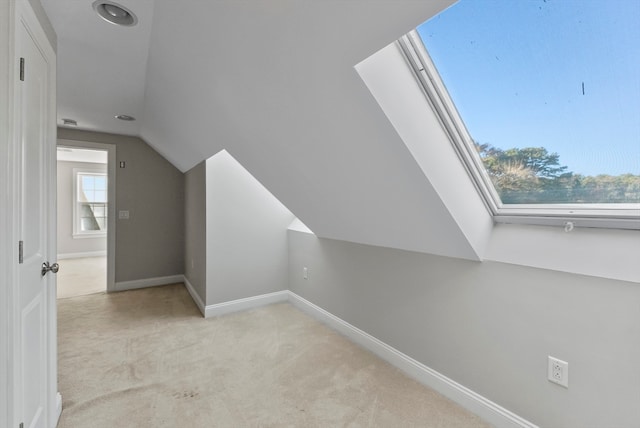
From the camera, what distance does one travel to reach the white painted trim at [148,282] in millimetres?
4070

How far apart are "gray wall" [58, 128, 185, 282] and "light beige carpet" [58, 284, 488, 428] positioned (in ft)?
4.16

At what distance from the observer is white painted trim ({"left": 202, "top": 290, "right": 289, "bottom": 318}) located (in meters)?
3.07

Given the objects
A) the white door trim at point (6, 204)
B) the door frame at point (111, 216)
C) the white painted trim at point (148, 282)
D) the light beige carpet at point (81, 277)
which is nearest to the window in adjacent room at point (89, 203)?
the light beige carpet at point (81, 277)

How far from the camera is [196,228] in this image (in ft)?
11.6

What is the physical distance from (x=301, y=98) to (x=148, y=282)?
412 centimetres

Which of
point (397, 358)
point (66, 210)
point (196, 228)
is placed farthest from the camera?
point (66, 210)

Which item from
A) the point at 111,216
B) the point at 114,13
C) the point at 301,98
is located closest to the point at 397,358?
the point at 301,98

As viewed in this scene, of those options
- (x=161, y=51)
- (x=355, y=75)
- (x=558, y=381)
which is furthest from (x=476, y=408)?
(x=161, y=51)

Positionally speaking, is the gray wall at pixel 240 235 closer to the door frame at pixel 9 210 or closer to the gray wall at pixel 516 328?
the gray wall at pixel 516 328

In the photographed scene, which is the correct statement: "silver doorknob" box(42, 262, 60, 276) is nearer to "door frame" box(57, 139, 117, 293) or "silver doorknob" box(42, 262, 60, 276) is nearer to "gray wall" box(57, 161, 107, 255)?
"door frame" box(57, 139, 117, 293)

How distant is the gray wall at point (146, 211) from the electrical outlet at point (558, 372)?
452cm

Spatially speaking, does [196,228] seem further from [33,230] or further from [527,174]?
[527,174]

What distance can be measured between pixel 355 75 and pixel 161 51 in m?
1.48

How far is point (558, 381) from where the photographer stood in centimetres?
137
